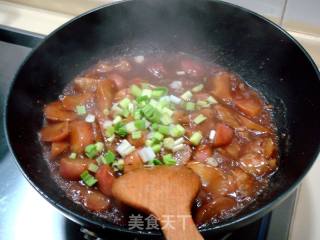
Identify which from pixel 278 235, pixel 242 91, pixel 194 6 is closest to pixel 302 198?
pixel 278 235

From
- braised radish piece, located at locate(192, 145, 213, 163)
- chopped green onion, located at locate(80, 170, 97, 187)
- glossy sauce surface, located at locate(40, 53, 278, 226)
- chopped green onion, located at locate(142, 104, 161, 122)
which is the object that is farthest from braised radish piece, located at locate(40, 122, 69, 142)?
braised radish piece, located at locate(192, 145, 213, 163)

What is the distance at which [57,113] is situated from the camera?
1799 mm

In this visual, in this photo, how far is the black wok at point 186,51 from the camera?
1547 millimetres

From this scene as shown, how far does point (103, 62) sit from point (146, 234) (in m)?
1.12

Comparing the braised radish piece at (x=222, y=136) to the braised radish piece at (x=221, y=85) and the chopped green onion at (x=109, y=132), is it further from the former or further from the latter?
the chopped green onion at (x=109, y=132)

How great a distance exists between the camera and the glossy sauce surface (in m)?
1.52

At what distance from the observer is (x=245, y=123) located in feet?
5.75

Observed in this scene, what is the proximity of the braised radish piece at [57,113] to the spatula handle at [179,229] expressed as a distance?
0.79 metres

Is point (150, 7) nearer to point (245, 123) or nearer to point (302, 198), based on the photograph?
point (245, 123)

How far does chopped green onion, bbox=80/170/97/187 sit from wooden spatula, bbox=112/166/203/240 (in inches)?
9.7

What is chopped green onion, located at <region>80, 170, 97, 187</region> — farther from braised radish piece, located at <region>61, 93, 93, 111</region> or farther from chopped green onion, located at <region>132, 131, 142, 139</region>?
braised radish piece, located at <region>61, 93, 93, 111</region>

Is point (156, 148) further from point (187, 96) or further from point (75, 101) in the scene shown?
point (75, 101)

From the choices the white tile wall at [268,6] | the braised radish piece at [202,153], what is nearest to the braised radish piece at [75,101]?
the braised radish piece at [202,153]

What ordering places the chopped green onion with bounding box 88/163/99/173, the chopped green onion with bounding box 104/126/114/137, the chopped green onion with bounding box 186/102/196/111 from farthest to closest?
the chopped green onion with bounding box 186/102/196/111, the chopped green onion with bounding box 104/126/114/137, the chopped green onion with bounding box 88/163/99/173
